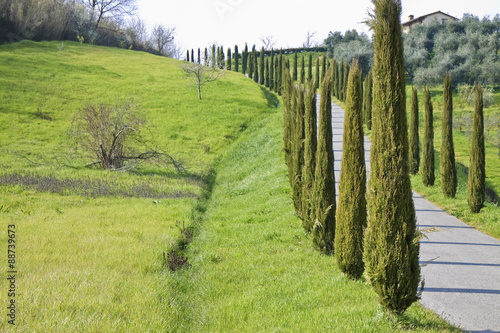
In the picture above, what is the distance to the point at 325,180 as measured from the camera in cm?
931

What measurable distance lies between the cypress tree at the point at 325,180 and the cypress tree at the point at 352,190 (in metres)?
1.75

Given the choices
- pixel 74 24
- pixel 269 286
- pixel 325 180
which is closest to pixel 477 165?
pixel 325 180

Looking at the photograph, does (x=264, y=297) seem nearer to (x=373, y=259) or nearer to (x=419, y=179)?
(x=373, y=259)

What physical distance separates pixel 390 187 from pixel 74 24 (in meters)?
74.0

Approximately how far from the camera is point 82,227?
1127cm

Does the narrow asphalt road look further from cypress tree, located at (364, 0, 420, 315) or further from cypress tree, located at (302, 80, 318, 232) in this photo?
cypress tree, located at (302, 80, 318, 232)

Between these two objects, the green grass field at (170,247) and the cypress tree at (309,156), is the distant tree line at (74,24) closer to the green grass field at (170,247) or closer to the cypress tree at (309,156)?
the green grass field at (170,247)

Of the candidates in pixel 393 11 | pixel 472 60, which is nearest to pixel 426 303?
pixel 393 11

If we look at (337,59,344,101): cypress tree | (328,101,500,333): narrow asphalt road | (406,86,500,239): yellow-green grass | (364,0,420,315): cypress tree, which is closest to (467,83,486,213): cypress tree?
(406,86,500,239): yellow-green grass

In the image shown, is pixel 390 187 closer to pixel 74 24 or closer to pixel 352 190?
pixel 352 190

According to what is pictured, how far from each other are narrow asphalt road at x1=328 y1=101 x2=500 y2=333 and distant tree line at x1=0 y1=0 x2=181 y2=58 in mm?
60440

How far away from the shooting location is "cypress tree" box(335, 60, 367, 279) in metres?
7.26

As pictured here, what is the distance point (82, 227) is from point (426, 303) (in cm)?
943

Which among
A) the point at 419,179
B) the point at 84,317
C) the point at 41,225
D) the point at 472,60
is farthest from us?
the point at 472,60
